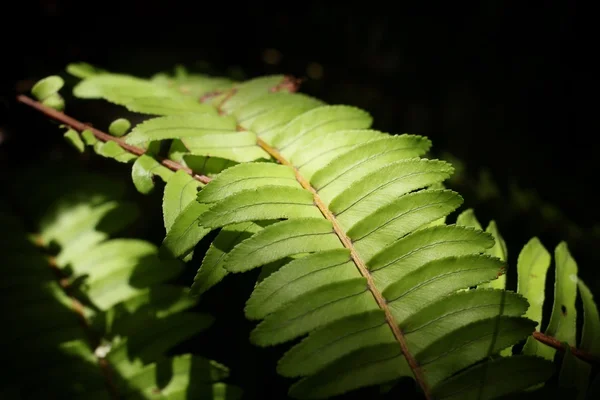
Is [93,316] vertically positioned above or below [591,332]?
below

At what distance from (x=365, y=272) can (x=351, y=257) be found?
1.6 inches

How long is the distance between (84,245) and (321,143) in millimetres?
878

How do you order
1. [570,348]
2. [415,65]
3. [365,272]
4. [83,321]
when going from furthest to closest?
[415,65] < [83,321] < [570,348] < [365,272]

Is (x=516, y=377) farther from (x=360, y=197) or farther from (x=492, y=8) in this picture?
(x=492, y=8)

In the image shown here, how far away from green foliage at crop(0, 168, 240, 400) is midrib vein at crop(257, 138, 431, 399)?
472 mm

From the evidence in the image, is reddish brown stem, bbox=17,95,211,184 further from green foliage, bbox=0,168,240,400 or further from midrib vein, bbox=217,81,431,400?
green foliage, bbox=0,168,240,400

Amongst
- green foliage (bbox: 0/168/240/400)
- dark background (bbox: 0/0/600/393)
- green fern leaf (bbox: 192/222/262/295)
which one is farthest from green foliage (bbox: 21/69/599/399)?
dark background (bbox: 0/0/600/393)

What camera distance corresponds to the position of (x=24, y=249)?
1.33m

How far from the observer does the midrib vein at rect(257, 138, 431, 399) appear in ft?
2.43

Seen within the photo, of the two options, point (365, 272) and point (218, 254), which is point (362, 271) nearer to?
point (365, 272)

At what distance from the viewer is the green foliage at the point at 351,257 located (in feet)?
2.43

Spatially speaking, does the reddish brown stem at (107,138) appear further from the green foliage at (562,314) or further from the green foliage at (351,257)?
the green foliage at (562,314)

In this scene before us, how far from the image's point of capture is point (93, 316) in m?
1.17

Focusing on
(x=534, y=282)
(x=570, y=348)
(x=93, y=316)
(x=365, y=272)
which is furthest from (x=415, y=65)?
(x=93, y=316)
